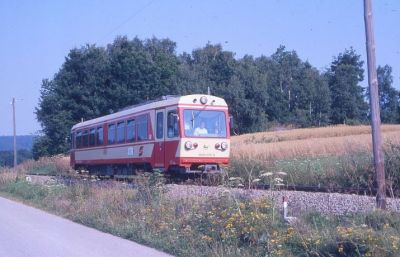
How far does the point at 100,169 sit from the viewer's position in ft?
101

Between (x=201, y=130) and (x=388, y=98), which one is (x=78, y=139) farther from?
(x=388, y=98)

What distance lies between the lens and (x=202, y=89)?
2549 inches

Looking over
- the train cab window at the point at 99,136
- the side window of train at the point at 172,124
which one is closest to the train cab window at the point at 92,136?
the train cab window at the point at 99,136

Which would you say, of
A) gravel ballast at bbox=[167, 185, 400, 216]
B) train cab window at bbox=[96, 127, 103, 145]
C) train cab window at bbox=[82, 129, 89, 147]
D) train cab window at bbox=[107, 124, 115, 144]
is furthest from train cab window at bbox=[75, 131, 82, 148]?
gravel ballast at bbox=[167, 185, 400, 216]

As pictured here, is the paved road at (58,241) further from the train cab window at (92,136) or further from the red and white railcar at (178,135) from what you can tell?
the train cab window at (92,136)

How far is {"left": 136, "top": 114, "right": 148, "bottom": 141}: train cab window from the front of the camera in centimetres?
2406

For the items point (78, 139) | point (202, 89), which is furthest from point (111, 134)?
point (202, 89)

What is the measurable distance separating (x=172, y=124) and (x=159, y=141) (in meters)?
1.03

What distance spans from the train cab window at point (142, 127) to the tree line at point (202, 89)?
120 ft

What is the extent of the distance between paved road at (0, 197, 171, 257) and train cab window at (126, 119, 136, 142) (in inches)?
364

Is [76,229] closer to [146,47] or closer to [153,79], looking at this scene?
[153,79]

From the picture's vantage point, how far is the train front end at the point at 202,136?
72.1ft

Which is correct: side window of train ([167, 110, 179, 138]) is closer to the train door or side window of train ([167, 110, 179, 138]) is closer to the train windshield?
the train windshield

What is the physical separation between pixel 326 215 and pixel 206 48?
67.9m
